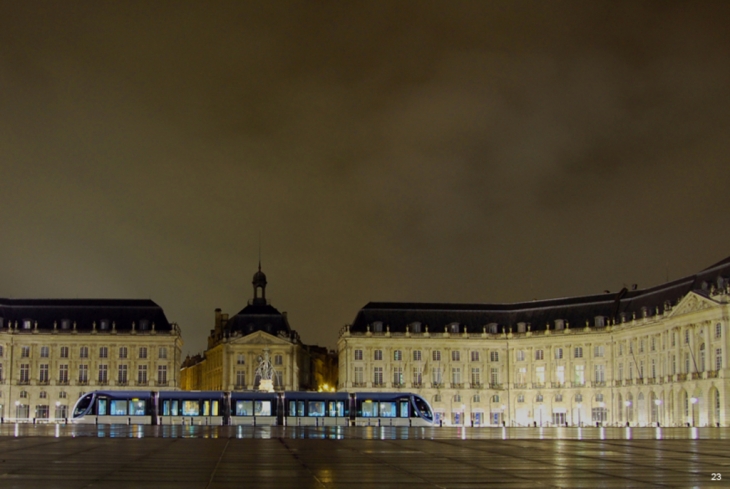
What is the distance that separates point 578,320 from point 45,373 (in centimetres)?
7316

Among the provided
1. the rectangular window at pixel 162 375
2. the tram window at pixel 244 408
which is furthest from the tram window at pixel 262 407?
the rectangular window at pixel 162 375

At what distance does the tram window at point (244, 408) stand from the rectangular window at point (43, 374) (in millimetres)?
57491

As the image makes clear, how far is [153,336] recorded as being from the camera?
146 m

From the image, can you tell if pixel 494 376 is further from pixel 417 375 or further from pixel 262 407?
pixel 262 407

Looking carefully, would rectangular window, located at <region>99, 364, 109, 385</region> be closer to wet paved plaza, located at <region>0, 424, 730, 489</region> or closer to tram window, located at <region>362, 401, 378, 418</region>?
tram window, located at <region>362, 401, 378, 418</region>

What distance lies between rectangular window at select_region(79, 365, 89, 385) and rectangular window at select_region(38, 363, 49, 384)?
4535 mm

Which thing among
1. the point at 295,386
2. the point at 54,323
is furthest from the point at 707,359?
the point at 54,323

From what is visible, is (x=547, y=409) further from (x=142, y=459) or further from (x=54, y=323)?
(x=142, y=459)

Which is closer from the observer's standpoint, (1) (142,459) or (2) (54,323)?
(1) (142,459)

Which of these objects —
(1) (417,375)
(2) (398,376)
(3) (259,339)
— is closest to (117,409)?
(3) (259,339)

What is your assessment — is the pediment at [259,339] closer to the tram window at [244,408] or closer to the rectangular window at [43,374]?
the rectangular window at [43,374]

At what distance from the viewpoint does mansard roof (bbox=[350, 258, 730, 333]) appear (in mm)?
129875

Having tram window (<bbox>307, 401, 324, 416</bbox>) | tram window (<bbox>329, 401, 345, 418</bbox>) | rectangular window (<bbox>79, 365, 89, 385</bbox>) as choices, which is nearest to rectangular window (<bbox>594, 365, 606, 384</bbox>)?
tram window (<bbox>329, 401, 345, 418</bbox>)

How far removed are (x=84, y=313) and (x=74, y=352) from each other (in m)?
5.84
